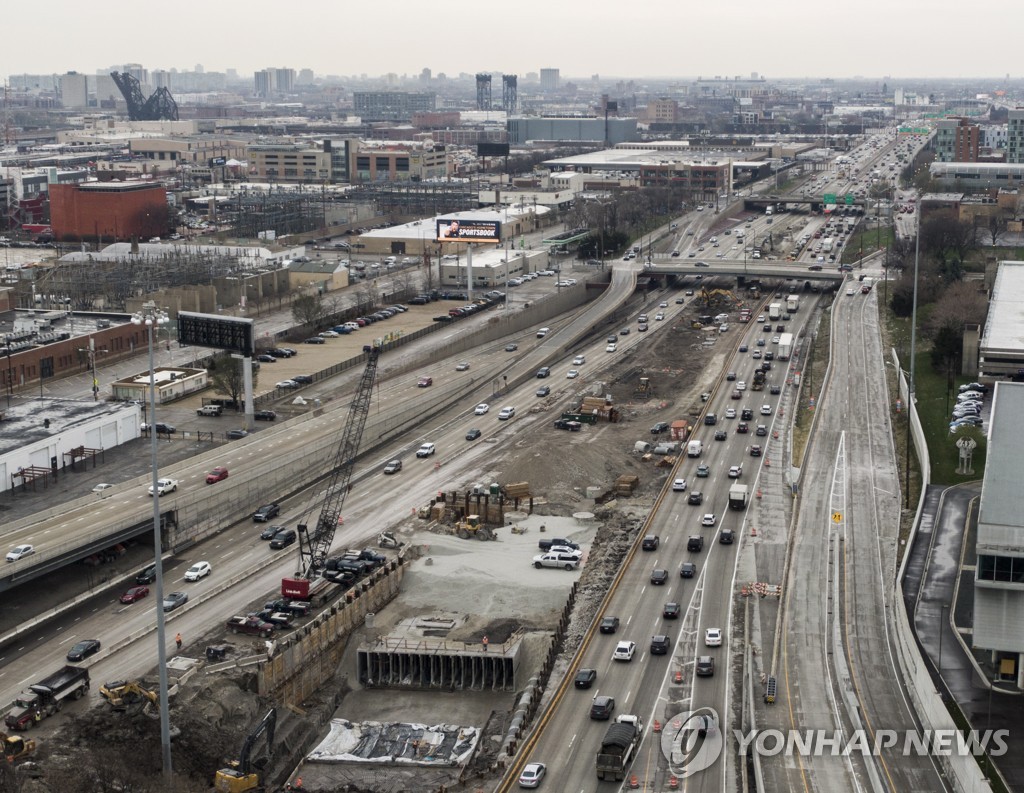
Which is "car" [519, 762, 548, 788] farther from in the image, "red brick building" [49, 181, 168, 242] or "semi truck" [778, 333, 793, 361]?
"red brick building" [49, 181, 168, 242]

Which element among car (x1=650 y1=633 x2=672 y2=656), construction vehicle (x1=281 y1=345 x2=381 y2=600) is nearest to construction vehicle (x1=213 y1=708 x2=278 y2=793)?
construction vehicle (x1=281 y1=345 x2=381 y2=600)

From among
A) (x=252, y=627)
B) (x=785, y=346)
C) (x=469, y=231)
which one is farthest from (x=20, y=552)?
(x=469, y=231)

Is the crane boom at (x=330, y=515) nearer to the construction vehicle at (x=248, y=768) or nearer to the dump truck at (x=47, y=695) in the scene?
the construction vehicle at (x=248, y=768)

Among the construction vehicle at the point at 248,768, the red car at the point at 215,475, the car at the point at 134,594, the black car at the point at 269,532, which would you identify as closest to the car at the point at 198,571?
the car at the point at 134,594

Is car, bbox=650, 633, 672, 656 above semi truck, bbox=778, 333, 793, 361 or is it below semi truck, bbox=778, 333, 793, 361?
below

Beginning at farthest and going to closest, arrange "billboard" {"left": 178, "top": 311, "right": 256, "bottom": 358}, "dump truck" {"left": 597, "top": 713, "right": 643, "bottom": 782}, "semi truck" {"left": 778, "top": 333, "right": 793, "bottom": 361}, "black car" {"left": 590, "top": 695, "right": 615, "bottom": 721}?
"semi truck" {"left": 778, "top": 333, "right": 793, "bottom": 361} < "billboard" {"left": 178, "top": 311, "right": 256, "bottom": 358} < "black car" {"left": 590, "top": 695, "right": 615, "bottom": 721} < "dump truck" {"left": 597, "top": 713, "right": 643, "bottom": 782}

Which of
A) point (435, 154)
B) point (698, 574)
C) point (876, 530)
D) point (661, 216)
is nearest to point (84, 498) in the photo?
point (698, 574)

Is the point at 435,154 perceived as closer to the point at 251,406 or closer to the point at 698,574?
the point at 251,406

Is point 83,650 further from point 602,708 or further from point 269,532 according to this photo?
point 602,708
